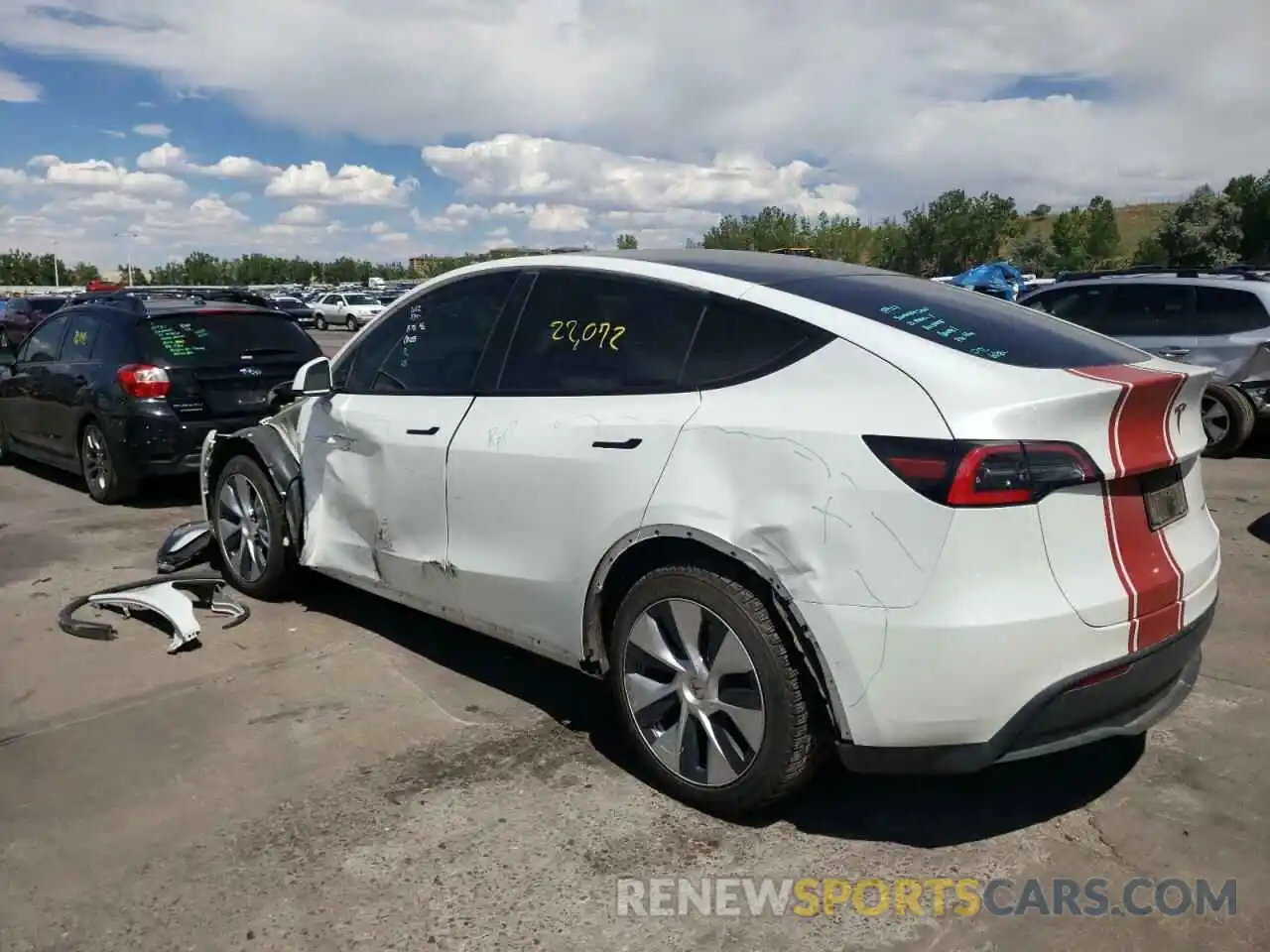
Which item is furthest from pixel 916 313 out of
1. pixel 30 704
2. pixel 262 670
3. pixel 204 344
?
pixel 204 344

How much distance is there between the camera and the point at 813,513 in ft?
9.27

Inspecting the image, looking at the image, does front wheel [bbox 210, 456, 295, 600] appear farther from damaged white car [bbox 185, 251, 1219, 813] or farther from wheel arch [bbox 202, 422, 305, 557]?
damaged white car [bbox 185, 251, 1219, 813]

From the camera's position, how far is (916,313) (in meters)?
3.25

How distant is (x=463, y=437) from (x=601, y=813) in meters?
1.48

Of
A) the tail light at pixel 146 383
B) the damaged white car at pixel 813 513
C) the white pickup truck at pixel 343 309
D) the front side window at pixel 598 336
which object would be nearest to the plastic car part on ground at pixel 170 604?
the damaged white car at pixel 813 513

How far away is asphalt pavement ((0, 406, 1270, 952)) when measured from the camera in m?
2.73

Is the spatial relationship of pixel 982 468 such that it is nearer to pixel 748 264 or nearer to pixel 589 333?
pixel 748 264

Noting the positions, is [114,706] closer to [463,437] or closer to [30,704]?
[30,704]

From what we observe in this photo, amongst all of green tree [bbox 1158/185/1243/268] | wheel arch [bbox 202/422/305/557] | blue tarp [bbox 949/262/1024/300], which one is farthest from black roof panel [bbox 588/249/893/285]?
green tree [bbox 1158/185/1243/268]

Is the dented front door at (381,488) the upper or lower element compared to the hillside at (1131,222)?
lower

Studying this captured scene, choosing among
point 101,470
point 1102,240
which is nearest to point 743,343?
point 101,470

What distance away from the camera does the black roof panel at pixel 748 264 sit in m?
3.49

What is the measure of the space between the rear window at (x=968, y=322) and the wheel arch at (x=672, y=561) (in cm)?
84

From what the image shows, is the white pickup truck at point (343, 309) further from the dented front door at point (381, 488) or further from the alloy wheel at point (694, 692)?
the alloy wheel at point (694, 692)
